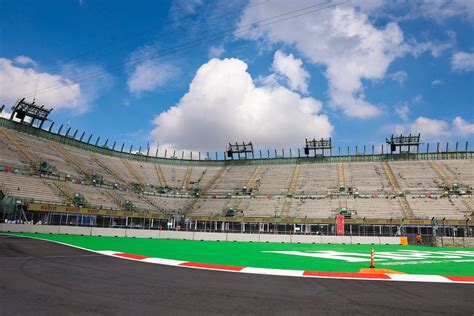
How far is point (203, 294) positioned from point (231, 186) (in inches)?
2566

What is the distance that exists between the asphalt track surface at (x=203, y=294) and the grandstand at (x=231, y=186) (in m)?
35.6

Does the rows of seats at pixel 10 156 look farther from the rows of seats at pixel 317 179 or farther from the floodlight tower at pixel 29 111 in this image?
the rows of seats at pixel 317 179

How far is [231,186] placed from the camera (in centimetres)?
7331

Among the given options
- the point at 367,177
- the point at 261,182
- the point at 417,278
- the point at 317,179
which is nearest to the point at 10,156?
the point at 261,182

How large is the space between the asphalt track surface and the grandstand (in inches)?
1402

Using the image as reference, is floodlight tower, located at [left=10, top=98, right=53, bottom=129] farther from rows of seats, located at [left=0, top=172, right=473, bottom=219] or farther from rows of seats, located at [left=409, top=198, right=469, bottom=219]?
rows of seats, located at [left=409, top=198, right=469, bottom=219]

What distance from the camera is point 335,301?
309 inches

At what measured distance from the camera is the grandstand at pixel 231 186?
165ft

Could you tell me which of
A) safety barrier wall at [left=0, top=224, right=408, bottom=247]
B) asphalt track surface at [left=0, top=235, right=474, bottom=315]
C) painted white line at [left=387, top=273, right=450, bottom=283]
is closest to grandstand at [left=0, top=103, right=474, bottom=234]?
safety barrier wall at [left=0, top=224, right=408, bottom=247]

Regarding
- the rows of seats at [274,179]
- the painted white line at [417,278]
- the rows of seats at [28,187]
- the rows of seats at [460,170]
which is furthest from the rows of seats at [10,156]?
the rows of seats at [460,170]

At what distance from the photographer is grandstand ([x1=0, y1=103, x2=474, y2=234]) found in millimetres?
50153

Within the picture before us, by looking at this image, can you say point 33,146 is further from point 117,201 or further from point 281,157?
point 281,157

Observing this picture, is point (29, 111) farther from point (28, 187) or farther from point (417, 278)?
point (417, 278)

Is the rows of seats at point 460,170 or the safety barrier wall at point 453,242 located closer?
the safety barrier wall at point 453,242
